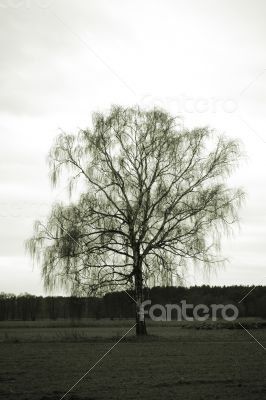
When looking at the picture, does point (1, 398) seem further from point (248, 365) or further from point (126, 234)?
point (126, 234)

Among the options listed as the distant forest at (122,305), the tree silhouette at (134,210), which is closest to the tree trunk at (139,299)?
the tree silhouette at (134,210)

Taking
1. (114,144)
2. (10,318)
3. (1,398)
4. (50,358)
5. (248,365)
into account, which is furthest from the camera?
(10,318)

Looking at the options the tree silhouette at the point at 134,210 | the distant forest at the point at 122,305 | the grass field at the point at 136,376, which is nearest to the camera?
the grass field at the point at 136,376

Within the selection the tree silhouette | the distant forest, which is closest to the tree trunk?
the tree silhouette

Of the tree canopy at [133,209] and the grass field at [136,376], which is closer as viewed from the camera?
the grass field at [136,376]

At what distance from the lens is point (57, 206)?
25.7 m

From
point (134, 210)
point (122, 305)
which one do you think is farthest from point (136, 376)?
point (122, 305)

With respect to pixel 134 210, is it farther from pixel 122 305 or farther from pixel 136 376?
pixel 122 305

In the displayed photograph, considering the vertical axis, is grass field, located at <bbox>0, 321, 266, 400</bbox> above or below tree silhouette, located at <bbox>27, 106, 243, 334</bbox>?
below

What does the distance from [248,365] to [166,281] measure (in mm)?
11283

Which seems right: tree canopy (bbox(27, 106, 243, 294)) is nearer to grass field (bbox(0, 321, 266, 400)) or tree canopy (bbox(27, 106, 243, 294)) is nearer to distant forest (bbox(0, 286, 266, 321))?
grass field (bbox(0, 321, 266, 400))

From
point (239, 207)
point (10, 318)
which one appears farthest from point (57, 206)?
point (10, 318)

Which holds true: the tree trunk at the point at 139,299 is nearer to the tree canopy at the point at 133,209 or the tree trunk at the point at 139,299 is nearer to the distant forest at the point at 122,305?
the tree canopy at the point at 133,209

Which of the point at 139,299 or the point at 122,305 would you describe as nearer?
the point at 139,299
